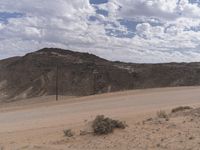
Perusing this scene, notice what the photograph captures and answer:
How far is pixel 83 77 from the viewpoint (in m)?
72.8

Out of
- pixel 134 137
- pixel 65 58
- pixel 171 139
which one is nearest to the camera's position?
pixel 171 139

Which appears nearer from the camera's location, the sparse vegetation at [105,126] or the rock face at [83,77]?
the sparse vegetation at [105,126]

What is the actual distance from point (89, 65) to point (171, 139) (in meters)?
62.3

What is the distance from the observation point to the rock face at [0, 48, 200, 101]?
6769 centimetres

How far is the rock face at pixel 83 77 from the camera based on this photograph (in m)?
67.7

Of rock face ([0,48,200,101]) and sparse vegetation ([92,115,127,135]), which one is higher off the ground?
rock face ([0,48,200,101])

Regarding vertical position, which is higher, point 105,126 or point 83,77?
point 83,77

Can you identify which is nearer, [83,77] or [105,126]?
[105,126]

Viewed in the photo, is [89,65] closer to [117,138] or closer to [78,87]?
[78,87]

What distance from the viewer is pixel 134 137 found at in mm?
13742

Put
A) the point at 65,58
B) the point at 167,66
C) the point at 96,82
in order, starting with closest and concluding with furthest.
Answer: the point at 96,82 → the point at 167,66 → the point at 65,58

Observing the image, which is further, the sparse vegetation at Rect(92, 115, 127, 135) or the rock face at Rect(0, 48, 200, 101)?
the rock face at Rect(0, 48, 200, 101)

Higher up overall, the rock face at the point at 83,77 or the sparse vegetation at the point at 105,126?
the rock face at the point at 83,77

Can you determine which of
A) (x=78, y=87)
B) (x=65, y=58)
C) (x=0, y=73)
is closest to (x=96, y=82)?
(x=78, y=87)
